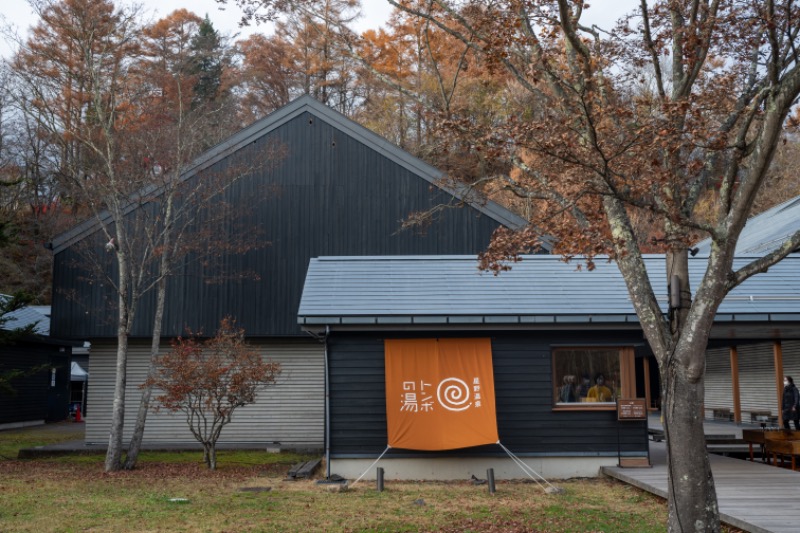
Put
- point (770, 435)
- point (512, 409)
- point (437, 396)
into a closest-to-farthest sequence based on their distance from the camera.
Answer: point (437, 396)
point (770, 435)
point (512, 409)

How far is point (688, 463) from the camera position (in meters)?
8.26

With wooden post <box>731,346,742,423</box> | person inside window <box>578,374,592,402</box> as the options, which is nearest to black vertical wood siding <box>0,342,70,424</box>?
person inside window <box>578,374,592,402</box>

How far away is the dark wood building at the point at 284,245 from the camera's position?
68.0ft

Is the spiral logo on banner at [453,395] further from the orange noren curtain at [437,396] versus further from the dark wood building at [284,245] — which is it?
the dark wood building at [284,245]

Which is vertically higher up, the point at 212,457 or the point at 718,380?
the point at 718,380

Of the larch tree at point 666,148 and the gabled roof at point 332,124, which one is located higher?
the gabled roof at point 332,124

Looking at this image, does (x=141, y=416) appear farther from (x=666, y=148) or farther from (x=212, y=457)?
(x=666, y=148)

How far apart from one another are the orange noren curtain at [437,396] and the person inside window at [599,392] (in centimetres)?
215

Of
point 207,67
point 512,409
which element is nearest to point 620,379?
point 512,409

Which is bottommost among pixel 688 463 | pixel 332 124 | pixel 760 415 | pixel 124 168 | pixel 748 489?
pixel 748 489

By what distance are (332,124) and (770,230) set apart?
12.8 metres

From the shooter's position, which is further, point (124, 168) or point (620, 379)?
point (124, 168)

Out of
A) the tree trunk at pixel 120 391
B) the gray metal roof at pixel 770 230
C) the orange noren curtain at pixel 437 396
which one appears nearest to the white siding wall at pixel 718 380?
the gray metal roof at pixel 770 230

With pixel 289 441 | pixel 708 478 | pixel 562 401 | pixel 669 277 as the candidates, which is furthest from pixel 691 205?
pixel 289 441
